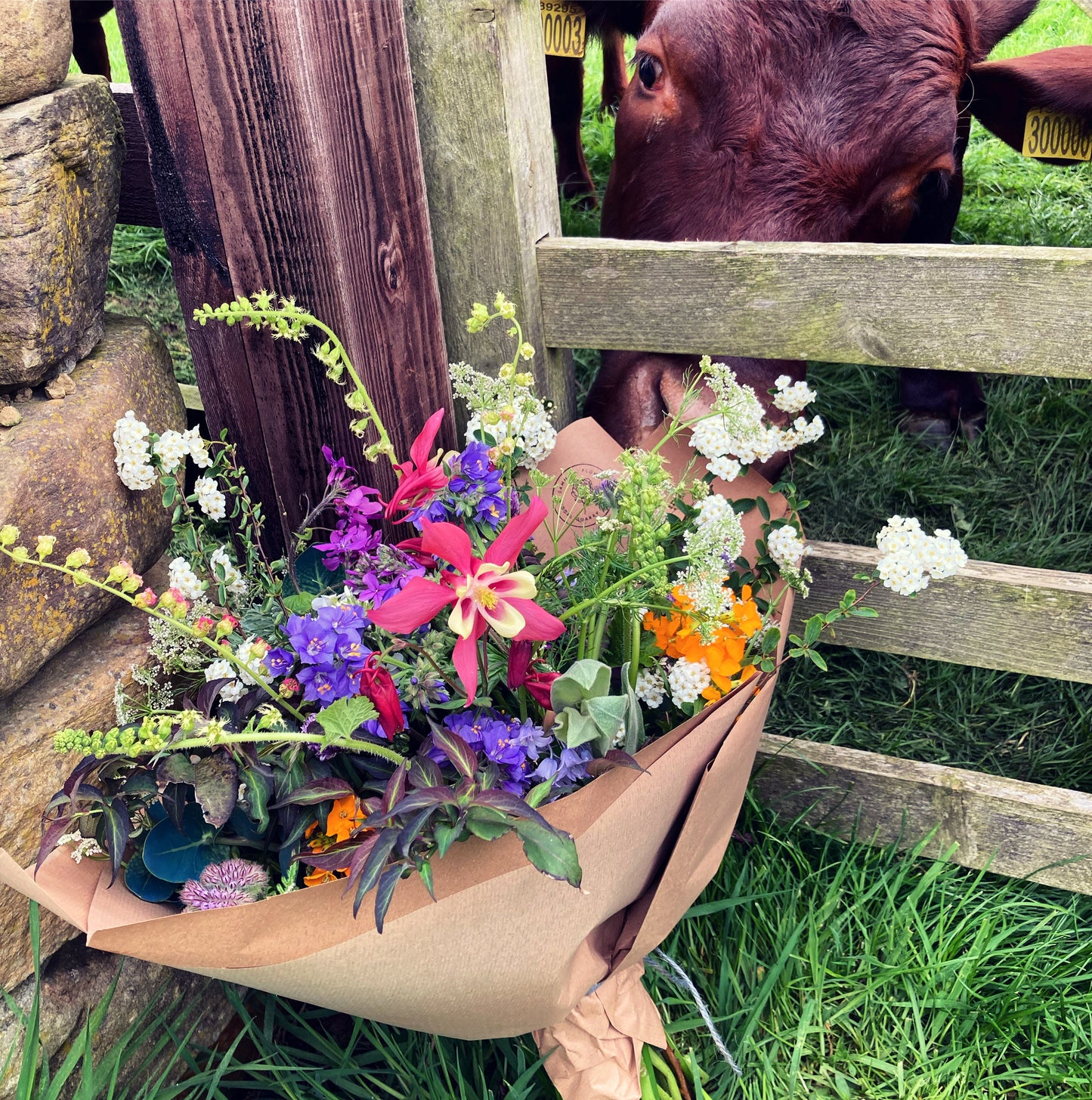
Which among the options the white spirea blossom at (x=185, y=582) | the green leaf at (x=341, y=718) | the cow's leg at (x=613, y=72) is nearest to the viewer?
the green leaf at (x=341, y=718)

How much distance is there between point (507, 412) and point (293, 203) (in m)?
0.45

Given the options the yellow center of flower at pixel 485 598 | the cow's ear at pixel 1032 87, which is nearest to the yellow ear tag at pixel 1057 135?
the cow's ear at pixel 1032 87

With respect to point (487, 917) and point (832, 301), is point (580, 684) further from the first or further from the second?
point (832, 301)

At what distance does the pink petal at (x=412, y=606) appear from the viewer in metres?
0.98

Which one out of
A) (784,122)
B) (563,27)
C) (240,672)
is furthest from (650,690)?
(563,27)

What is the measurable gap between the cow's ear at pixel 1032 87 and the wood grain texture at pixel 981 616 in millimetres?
1584

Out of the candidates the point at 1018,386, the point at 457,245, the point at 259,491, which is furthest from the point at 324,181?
the point at 1018,386

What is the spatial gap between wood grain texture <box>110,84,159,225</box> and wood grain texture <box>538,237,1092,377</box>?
0.72m

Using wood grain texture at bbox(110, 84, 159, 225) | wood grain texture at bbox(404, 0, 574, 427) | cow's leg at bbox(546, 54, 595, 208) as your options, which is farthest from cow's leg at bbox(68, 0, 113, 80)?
wood grain texture at bbox(404, 0, 574, 427)

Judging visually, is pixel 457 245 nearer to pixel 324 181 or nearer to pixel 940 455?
pixel 324 181

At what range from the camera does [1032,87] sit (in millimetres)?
2639

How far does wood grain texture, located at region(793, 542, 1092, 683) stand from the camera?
68.4 inches

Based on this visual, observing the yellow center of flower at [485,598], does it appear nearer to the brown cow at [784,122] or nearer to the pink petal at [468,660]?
the pink petal at [468,660]

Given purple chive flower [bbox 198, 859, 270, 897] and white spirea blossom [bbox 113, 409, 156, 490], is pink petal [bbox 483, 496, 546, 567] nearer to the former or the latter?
purple chive flower [bbox 198, 859, 270, 897]
